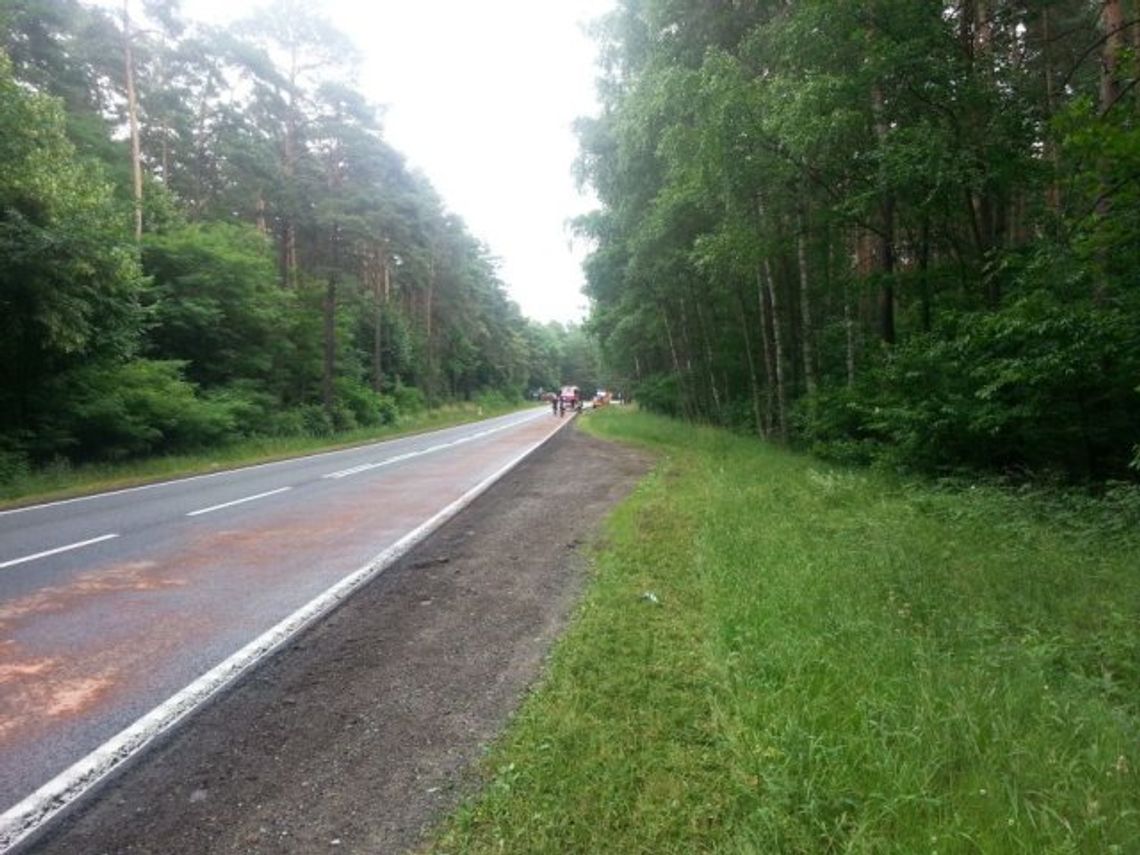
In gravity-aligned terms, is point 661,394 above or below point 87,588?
above

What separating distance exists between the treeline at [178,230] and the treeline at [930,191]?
1238cm

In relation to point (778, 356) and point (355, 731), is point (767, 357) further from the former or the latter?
point (355, 731)

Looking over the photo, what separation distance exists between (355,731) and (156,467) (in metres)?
16.1

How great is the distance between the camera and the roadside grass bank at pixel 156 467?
13117mm

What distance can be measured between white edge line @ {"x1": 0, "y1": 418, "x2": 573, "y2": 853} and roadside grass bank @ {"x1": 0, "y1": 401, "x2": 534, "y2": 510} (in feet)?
31.5

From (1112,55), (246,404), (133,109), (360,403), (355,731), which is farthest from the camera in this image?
(360,403)

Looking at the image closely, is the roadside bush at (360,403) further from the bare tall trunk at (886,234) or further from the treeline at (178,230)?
the bare tall trunk at (886,234)

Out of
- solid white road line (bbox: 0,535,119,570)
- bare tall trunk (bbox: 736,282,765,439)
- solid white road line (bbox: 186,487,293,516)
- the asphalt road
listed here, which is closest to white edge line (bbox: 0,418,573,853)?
the asphalt road

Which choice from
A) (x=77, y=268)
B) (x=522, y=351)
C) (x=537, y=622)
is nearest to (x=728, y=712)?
(x=537, y=622)

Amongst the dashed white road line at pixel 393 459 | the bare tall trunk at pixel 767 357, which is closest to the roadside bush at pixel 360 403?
the dashed white road line at pixel 393 459

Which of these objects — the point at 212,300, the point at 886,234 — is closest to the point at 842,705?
the point at 886,234

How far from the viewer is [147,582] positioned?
644 cm

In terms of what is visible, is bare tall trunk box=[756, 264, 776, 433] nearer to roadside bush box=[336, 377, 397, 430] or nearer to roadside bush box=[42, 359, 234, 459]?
roadside bush box=[42, 359, 234, 459]

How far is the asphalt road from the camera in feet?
12.8
